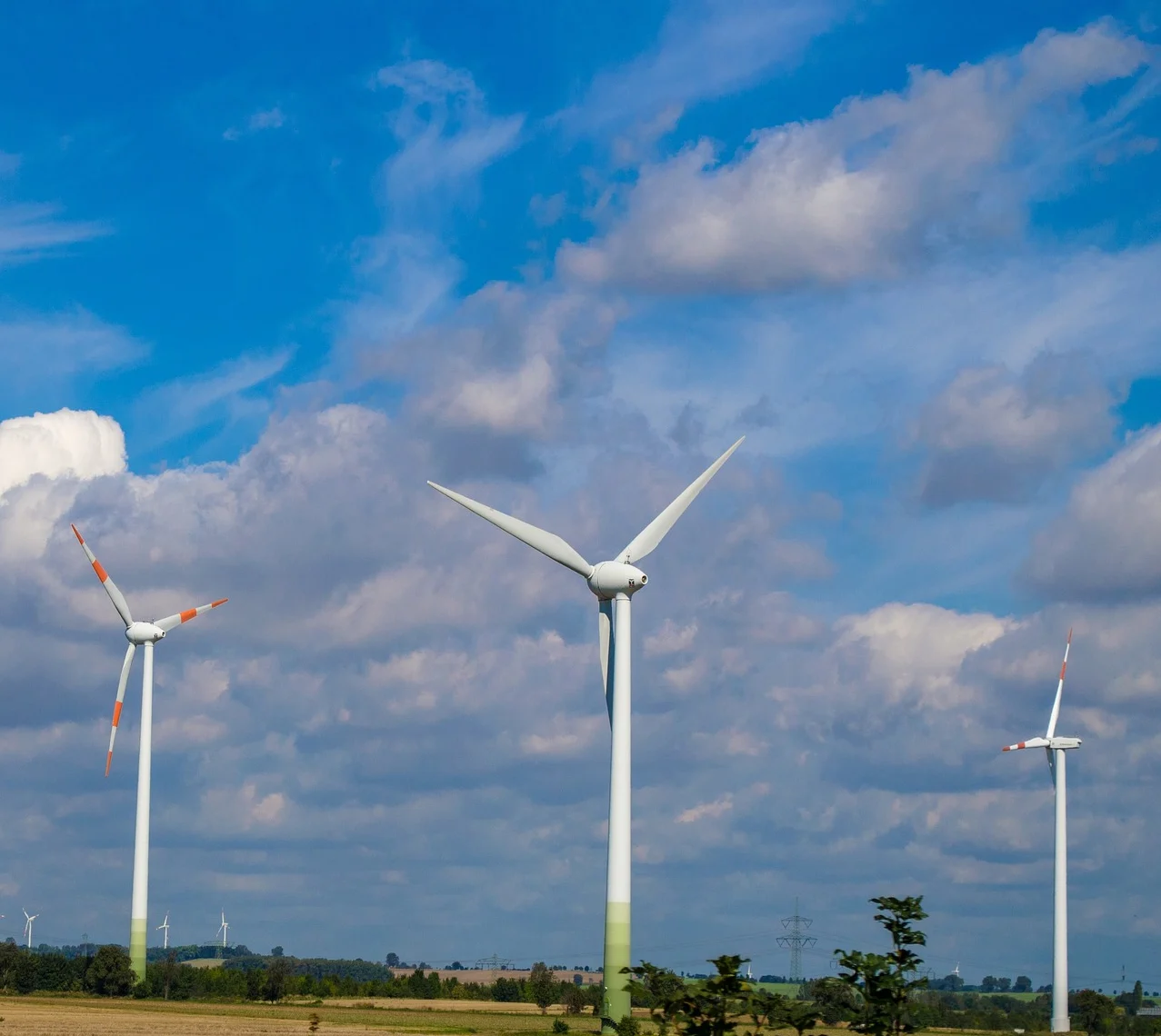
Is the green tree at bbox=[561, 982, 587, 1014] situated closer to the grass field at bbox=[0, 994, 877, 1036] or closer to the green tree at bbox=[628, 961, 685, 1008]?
the grass field at bbox=[0, 994, 877, 1036]

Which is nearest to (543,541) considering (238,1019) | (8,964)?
(238,1019)

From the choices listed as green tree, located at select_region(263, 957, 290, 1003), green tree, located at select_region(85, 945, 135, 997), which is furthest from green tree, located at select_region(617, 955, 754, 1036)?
green tree, located at select_region(263, 957, 290, 1003)

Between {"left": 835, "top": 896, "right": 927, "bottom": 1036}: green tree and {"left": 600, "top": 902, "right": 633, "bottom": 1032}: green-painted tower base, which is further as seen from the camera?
{"left": 600, "top": 902, "right": 633, "bottom": 1032}: green-painted tower base

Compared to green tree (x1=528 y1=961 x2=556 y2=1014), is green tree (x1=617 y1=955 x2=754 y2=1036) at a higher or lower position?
higher

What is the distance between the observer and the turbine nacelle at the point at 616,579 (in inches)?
3433

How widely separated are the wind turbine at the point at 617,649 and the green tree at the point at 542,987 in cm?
5818

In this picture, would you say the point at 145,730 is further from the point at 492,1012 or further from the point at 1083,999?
the point at 1083,999

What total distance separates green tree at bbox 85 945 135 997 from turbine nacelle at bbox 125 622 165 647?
2812 centimetres

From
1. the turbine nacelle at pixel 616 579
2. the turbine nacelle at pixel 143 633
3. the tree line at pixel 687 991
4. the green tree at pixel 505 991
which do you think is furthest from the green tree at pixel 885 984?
the green tree at pixel 505 991

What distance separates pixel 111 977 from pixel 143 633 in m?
30.2

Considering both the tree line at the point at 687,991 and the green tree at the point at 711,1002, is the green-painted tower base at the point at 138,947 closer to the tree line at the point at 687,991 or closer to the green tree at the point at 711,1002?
the tree line at the point at 687,991

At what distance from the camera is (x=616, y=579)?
87.2 m

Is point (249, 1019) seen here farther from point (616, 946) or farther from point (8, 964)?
point (8, 964)

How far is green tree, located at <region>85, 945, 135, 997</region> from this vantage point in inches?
5418
